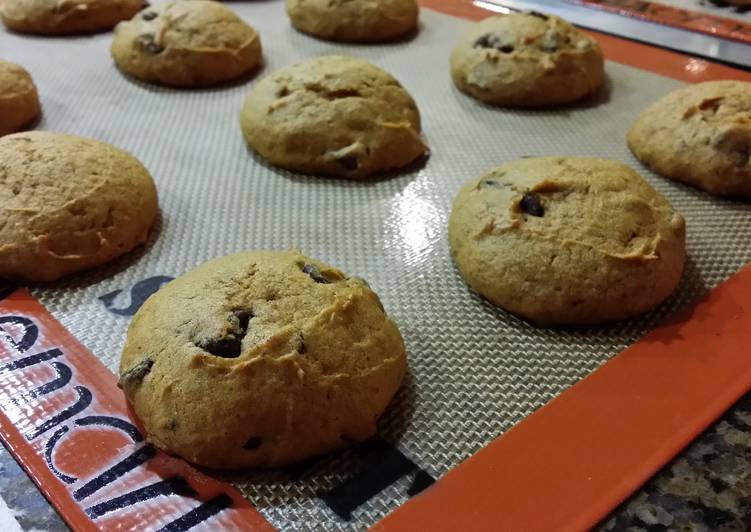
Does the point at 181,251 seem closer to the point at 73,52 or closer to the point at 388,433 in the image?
the point at 388,433

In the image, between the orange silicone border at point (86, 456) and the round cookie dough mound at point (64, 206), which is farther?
the round cookie dough mound at point (64, 206)

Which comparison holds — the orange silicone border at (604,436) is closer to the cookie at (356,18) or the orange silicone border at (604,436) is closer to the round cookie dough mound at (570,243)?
the round cookie dough mound at (570,243)

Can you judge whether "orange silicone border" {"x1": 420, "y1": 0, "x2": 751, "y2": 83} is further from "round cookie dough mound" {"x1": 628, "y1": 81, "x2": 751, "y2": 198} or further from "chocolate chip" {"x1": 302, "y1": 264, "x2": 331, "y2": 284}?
"chocolate chip" {"x1": 302, "y1": 264, "x2": 331, "y2": 284}

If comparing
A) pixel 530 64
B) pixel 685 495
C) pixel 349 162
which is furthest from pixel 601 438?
pixel 530 64

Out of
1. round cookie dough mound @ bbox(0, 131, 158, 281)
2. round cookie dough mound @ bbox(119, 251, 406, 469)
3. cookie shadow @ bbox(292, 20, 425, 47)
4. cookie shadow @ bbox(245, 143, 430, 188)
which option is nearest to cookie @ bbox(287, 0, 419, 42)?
cookie shadow @ bbox(292, 20, 425, 47)

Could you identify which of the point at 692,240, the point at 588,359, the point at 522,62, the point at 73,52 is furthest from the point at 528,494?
the point at 73,52

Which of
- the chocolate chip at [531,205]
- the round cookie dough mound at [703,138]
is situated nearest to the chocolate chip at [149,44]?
the chocolate chip at [531,205]

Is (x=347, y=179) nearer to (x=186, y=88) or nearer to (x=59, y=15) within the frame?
(x=186, y=88)
